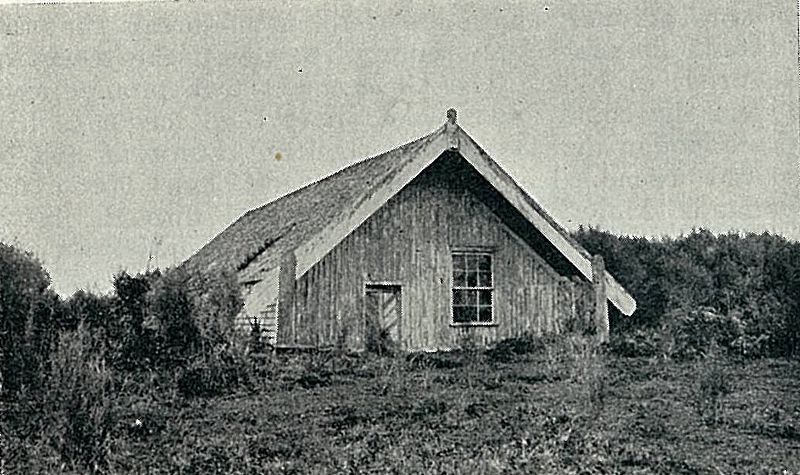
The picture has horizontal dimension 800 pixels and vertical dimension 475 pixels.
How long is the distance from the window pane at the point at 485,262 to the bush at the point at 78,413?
9822mm

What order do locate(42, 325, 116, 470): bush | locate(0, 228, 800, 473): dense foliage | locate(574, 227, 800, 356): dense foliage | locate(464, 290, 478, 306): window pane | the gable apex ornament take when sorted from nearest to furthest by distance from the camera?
locate(42, 325, 116, 470): bush
locate(0, 228, 800, 473): dense foliage
the gable apex ornament
locate(464, 290, 478, 306): window pane
locate(574, 227, 800, 356): dense foliage

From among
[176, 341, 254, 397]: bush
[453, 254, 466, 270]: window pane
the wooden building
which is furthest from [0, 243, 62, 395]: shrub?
[453, 254, 466, 270]: window pane

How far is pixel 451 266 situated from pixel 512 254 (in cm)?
135

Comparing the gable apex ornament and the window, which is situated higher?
the gable apex ornament

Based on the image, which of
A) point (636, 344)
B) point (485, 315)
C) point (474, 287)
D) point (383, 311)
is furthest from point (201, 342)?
point (636, 344)

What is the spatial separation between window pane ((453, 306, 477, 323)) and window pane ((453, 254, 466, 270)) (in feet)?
2.77

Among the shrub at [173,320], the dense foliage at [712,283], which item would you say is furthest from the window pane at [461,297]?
the shrub at [173,320]

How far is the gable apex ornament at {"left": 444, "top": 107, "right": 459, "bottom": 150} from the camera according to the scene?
17016mm

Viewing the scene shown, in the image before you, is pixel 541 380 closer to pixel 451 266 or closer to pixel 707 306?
pixel 451 266

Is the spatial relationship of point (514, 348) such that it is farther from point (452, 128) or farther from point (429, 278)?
point (452, 128)

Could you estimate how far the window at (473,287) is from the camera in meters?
18.5

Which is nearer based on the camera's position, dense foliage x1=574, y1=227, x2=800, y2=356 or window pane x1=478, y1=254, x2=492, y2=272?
window pane x1=478, y1=254, x2=492, y2=272

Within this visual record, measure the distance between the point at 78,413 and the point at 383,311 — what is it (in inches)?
339

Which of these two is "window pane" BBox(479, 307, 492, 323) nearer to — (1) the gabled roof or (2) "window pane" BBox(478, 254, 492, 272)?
(2) "window pane" BBox(478, 254, 492, 272)
